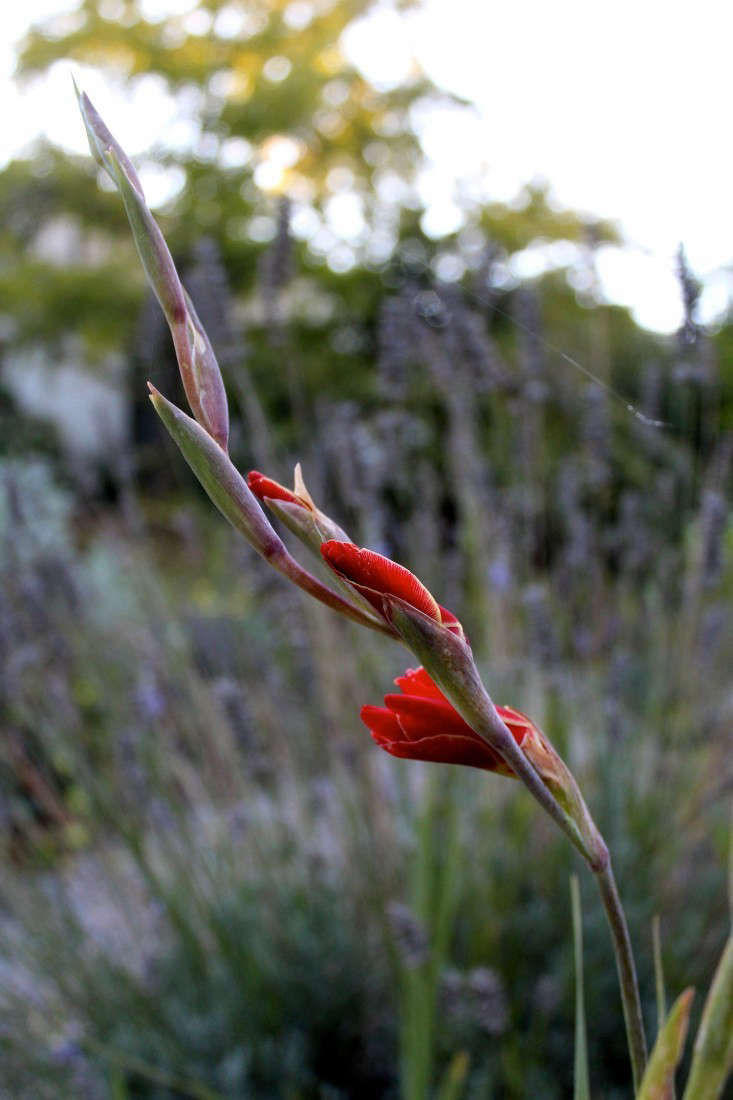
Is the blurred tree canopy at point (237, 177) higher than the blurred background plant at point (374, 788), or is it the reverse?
the blurred tree canopy at point (237, 177)

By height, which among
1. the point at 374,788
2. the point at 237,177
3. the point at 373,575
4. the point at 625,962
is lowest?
the point at 374,788

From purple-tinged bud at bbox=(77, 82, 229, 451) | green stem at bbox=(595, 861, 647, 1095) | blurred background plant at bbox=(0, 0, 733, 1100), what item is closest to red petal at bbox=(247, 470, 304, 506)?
purple-tinged bud at bbox=(77, 82, 229, 451)

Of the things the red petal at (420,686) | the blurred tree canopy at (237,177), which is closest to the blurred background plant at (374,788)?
the red petal at (420,686)

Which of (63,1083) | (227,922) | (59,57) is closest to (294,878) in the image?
(227,922)

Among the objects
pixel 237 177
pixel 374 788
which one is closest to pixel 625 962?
pixel 374 788

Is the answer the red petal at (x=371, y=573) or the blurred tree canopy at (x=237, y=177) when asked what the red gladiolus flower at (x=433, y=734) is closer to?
the red petal at (x=371, y=573)

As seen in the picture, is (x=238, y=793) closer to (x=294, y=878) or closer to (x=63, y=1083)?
(x=294, y=878)

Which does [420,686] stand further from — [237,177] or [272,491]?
[237,177]

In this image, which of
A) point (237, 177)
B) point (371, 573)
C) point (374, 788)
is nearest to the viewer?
point (371, 573)
